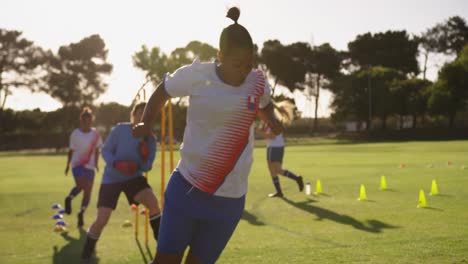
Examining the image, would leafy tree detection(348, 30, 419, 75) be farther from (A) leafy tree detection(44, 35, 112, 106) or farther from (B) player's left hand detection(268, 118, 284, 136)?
(B) player's left hand detection(268, 118, 284, 136)

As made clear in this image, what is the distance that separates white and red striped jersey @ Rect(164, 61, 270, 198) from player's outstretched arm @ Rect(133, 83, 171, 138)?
46 mm

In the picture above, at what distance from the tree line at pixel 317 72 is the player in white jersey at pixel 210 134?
234 ft

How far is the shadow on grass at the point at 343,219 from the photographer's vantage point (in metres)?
9.16

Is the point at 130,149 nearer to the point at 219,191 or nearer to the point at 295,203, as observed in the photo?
the point at 219,191

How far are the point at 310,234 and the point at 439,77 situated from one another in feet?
230

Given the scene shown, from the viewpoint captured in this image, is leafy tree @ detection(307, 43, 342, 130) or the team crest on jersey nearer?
the team crest on jersey

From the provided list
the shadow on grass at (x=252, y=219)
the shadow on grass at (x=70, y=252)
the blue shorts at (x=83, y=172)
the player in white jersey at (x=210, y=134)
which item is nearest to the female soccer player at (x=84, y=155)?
the blue shorts at (x=83, y=172)

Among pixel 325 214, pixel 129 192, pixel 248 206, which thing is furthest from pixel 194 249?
pixel 248 206

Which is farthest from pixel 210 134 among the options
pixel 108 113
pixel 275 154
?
pixel 108 113

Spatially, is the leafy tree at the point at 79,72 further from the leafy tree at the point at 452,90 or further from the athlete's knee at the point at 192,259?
the athlete's knee at the point at 192,259

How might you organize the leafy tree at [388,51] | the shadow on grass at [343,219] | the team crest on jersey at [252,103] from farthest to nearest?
1. the leafy tree at [388,51]
2. the shadow on grass at [343,219]
3. the team crest on jersey at [252,103]

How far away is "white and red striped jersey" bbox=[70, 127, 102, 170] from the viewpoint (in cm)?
1094

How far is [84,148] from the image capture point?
10.9m

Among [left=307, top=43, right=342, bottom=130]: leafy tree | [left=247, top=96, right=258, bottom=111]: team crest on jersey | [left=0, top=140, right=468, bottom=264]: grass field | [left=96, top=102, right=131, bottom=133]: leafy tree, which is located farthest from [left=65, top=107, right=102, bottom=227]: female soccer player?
[left=307, top=43, right=342, bottom=130]: leafy tree
